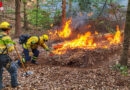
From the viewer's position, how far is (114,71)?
590cm

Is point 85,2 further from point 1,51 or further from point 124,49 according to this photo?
point 1,51

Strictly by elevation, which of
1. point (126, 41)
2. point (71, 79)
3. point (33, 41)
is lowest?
point (71, 79)

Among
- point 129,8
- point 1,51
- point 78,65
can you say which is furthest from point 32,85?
point 129,8

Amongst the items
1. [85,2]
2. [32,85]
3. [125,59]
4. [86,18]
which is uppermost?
[85,2]

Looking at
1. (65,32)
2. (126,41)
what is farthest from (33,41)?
(65,32)

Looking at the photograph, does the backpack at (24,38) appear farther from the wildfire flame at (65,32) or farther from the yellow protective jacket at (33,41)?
the wildfire flame at (65,32)

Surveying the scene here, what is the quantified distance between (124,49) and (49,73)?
11.8ft

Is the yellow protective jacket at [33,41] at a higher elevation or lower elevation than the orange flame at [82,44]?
higher

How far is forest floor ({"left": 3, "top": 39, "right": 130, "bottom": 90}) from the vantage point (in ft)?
15.8

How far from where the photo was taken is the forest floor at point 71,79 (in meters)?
4.83

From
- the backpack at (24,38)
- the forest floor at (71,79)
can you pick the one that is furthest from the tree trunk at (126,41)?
the backpack at (24,38)

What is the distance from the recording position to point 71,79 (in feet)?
17.6

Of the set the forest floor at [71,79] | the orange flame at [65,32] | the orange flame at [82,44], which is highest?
the orange flame at [65,32]

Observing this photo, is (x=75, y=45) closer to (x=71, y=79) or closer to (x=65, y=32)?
(x=71, y=79)
